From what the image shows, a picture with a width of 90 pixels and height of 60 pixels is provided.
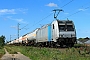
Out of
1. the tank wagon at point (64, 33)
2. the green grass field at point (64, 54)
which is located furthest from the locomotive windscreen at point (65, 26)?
the green grass field at point (64, 54)

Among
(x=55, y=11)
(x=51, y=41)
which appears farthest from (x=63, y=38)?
(x=55, y=11)

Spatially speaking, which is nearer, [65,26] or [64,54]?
[64,54]

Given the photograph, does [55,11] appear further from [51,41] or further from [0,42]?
[0,42]

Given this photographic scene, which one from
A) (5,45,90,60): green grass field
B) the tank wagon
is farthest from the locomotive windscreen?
(5,45,90,60): green grass field

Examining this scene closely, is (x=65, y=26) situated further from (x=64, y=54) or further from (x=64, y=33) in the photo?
(x=64, y=54)

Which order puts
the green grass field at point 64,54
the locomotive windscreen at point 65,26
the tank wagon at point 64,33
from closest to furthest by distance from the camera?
1. the green grass field at point 64,54
2. the tank wagon at point 64,33
3. the locomotive windscreen at point 65,26

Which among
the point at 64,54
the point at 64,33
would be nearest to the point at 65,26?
the point at 64,33

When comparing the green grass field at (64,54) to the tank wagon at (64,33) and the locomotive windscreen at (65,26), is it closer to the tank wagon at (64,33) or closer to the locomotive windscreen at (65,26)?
the tank wagon at (64,33)

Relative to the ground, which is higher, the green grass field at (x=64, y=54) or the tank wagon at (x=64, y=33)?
the tank wagon at (x=64, y=33)

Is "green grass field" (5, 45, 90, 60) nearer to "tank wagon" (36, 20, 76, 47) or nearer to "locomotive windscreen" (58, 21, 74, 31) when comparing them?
"tank wagon" (36, 20, 76, 47)

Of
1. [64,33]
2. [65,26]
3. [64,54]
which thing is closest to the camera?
[64,54]

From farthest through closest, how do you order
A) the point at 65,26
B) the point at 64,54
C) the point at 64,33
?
the point at 65,26 → the point at 64,33 → the point at 64,54

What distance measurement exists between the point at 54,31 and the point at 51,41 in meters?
2.49

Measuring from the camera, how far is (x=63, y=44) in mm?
30141
